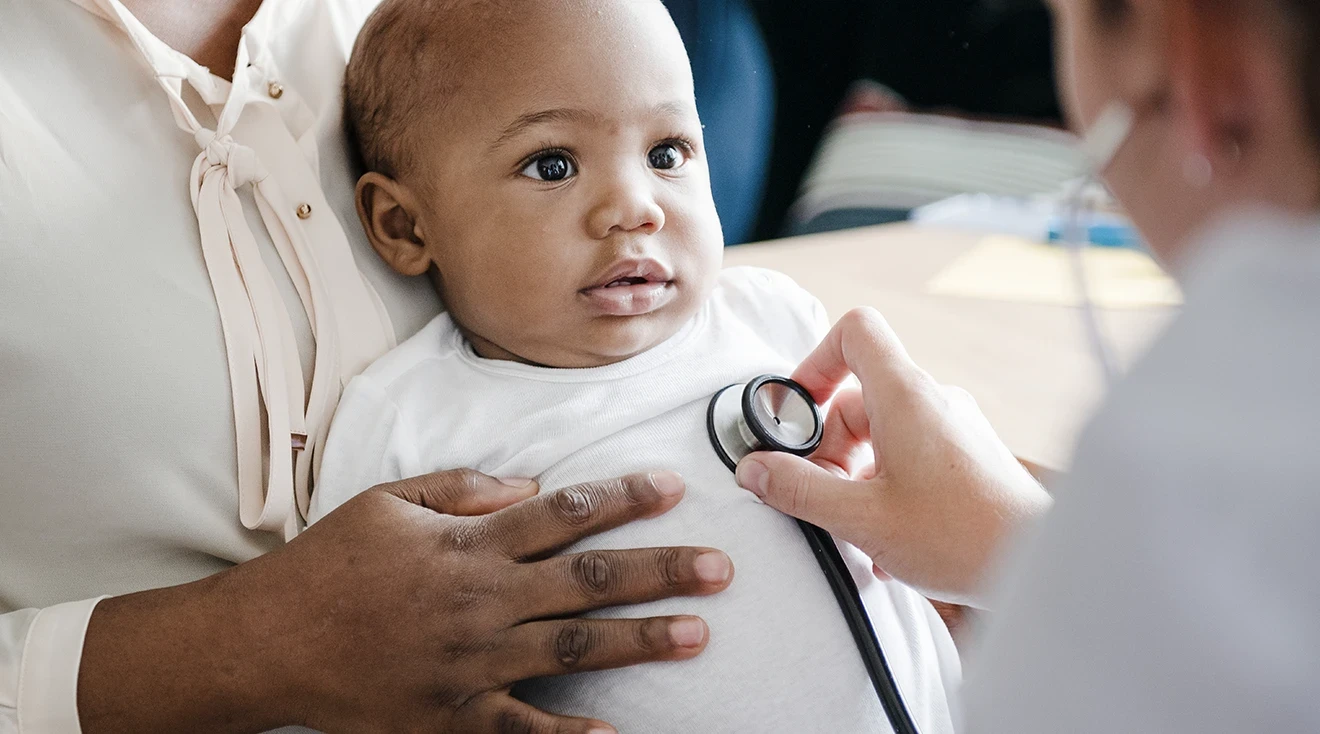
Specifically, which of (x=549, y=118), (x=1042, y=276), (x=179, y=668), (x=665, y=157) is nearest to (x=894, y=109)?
(x=1042, y=276)

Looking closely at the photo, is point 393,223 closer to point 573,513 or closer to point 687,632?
point 573,513

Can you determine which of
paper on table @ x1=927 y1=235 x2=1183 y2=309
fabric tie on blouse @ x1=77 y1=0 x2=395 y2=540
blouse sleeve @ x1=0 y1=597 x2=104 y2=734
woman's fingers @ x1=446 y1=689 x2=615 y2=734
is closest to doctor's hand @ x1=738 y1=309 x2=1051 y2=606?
woman's fingers @ x1=446 y1=689 x2=615 y2=734

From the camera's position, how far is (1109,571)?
17.2 inches

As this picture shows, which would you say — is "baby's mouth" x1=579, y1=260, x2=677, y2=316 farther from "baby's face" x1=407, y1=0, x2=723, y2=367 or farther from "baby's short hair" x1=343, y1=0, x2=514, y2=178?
"baby's short hair" x1=343, y1=0, x2=514, y2=178

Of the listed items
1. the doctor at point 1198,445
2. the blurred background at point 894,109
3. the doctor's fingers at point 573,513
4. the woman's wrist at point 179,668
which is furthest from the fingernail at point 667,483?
the blurred background at point 894,109

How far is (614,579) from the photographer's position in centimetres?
88

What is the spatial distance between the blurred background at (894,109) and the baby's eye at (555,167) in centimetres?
107

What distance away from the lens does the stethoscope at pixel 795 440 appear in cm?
88

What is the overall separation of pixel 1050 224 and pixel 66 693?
5.61 ft

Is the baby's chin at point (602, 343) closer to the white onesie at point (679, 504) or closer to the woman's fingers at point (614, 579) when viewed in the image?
the white onesie at point (679, 504)

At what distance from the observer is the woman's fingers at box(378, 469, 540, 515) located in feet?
3.09

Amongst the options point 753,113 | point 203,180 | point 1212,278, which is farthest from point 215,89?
point 753,113

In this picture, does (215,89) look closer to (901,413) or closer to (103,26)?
(103,26)

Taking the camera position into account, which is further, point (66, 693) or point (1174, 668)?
point (66, 693)
